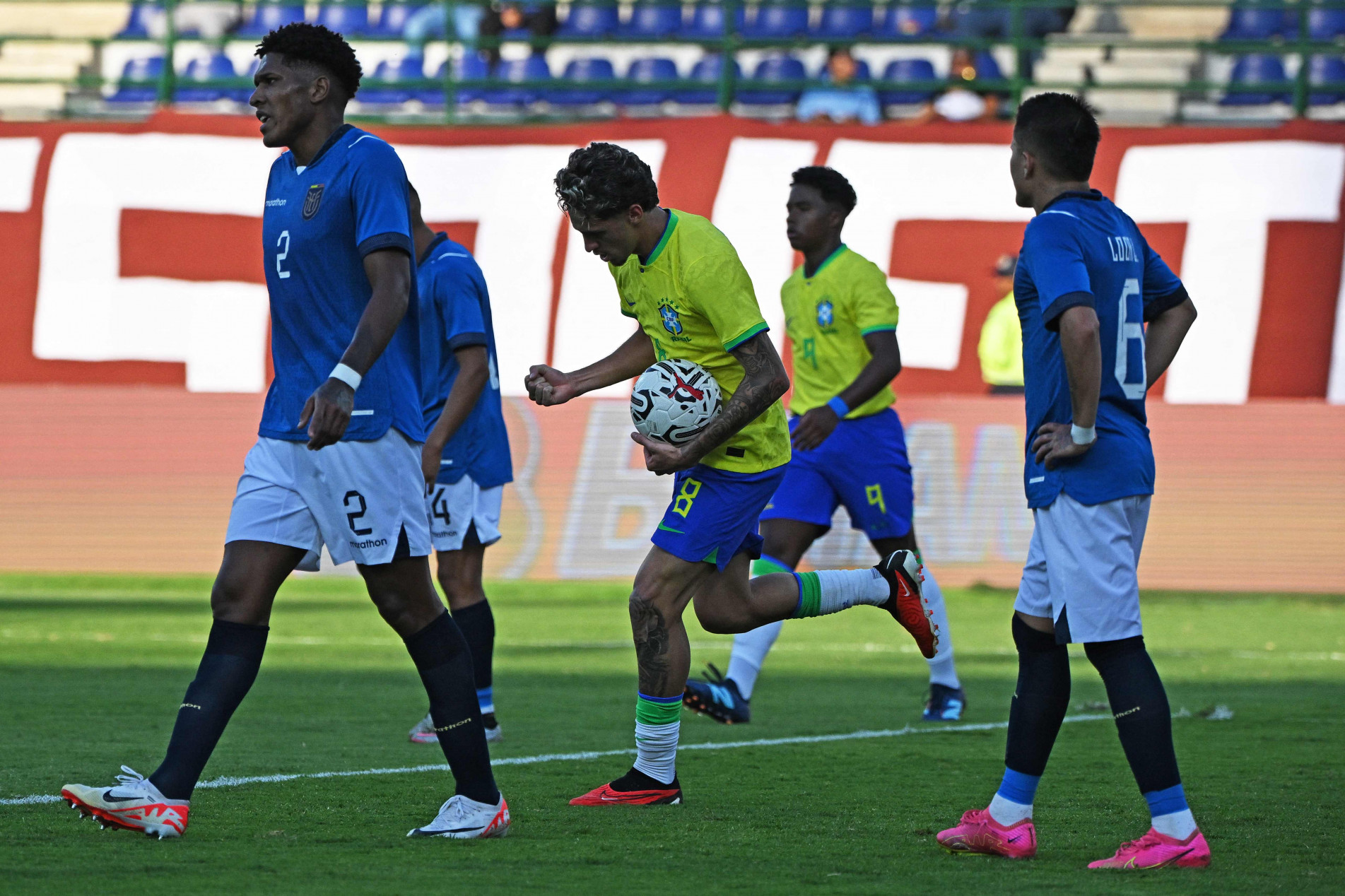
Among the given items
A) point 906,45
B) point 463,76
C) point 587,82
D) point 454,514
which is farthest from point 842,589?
point 463,76

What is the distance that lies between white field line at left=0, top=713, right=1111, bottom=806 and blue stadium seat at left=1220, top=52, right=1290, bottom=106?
12171 millimetres

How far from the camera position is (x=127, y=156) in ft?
57.8

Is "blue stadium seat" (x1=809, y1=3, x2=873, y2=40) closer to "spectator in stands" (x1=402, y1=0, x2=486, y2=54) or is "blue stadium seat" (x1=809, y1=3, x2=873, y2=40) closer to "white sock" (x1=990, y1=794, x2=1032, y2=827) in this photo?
"spectator in stands" (x1=402, y1=0, x2=486, y2=54)

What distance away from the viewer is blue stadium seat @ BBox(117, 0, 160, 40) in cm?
2133

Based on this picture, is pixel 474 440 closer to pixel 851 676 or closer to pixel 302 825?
pixel 302 825

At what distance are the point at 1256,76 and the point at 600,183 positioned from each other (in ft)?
51.0

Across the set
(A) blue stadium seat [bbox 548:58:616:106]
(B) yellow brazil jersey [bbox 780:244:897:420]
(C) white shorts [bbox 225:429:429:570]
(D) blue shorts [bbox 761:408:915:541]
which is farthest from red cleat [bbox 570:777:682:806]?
(A) blue stadium seat [bbox 548:58:616:106]

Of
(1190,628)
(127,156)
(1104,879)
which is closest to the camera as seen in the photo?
(1104,879)

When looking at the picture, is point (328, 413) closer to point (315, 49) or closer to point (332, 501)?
point (332, 501)

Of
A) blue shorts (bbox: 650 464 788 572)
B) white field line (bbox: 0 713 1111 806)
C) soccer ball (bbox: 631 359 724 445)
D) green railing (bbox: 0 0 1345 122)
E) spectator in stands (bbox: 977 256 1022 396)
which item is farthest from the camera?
green railing (bbox: 0 0 1345 122)

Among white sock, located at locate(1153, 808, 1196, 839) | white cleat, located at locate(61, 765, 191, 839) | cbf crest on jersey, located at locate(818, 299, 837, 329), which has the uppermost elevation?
cbf crest on jersey, located at locate(818, 299, 837, 329)

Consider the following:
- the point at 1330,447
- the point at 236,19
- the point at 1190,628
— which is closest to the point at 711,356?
the point at 1190,628

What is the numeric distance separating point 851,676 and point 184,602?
20.2 feet

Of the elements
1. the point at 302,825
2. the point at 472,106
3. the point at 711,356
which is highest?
the point at 472,106
